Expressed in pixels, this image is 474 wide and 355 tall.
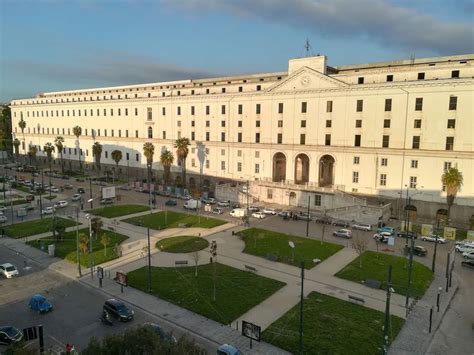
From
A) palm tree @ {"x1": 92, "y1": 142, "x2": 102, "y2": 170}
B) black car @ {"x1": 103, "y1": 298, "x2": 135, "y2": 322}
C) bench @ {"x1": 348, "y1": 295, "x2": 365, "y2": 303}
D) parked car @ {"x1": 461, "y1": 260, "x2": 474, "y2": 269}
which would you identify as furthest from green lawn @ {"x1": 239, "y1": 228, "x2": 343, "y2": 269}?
palm tree @ {"x1": 92, "y1": 142, "x2": 102, "y2": 170}

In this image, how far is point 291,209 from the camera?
221ft

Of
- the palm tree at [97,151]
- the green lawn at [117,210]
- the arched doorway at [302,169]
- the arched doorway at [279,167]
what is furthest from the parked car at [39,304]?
the palm tree at [97,151]

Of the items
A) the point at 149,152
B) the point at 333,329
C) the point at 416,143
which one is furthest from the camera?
the point at 149,152

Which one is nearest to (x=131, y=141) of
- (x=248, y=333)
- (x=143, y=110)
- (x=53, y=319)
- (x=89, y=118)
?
(x=143, y=110)

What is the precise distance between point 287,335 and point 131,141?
8590 cm

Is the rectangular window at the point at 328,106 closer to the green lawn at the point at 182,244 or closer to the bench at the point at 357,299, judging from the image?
the green lawn at the point at 182,244

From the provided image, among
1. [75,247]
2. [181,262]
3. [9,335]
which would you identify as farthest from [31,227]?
[9,335]

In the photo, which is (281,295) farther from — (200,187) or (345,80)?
(200,187)

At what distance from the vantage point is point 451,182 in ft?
179

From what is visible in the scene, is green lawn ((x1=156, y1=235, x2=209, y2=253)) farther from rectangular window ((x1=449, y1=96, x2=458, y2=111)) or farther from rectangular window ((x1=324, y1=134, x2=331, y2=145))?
rectangular window ((x1=449, y1=96, x2=458, y2=111))

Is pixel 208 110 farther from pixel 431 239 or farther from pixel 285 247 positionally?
pixel 431 239

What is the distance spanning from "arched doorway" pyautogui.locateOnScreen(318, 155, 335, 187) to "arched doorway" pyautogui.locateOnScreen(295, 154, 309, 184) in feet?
11.9

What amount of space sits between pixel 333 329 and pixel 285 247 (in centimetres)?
1895

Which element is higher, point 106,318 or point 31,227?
point 31,227
